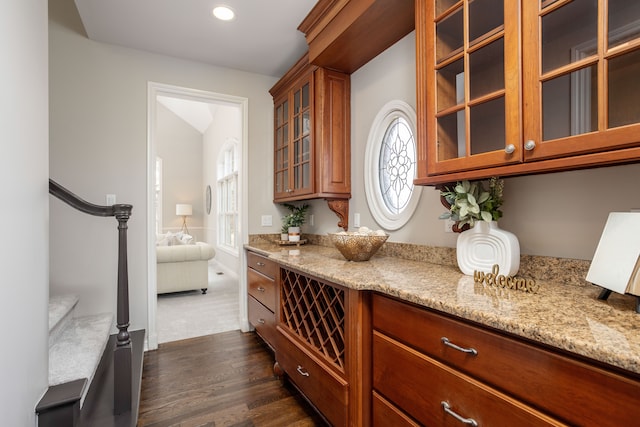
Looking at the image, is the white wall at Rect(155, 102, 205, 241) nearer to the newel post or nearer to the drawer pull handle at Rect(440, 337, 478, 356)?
the newel post

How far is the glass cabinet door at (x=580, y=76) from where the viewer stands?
0.85 m

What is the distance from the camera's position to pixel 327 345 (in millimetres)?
1695

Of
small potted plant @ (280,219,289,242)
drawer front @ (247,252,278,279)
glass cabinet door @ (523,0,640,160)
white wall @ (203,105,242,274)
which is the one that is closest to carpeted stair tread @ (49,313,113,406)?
drawer front @ (247,252,278,279)

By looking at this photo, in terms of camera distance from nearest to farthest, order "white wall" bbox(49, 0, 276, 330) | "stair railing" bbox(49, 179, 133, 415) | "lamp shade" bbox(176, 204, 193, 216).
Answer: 1. "stair railing" bbox(49, 179, 133, 415)
2. "white wall" bbox(49, 0, 276, 330)
3. "lamp shade" bbox(176, 204, 193, 216)

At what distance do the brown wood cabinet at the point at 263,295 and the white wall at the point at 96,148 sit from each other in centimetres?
97

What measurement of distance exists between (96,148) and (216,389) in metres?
2.27

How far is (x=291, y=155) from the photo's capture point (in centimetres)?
291

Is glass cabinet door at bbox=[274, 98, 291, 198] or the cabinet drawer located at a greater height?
glass cabinet door at bbox=[274, 98, 291, 198]

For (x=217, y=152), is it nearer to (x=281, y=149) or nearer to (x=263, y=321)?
(x=281, y=149)

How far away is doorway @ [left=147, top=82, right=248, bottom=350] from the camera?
280cm

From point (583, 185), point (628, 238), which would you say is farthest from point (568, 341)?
point (583, 185)

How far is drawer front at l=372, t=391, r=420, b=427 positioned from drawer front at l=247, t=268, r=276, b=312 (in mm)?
1201

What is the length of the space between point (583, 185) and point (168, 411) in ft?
8.14

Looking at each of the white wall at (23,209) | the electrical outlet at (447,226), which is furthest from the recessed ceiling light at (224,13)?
the electrical outlet at (447,226)
